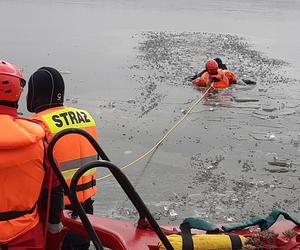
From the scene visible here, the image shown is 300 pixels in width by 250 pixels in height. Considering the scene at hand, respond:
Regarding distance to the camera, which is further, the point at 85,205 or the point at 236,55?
the point at 236,55

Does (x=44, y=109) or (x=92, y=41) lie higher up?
(x=44, y=109)

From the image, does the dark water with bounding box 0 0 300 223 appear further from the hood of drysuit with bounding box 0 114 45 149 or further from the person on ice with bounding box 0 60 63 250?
the hood of drysuit with bounding box 0 114 45 149

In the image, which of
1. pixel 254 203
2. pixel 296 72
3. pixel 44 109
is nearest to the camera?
pixel 44 109

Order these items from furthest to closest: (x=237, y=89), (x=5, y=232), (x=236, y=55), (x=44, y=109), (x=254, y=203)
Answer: (x=236, y=55) < (x=237, y=89) < (x=254, y=203) < (x=44, y=109) < (x=5, y=232)

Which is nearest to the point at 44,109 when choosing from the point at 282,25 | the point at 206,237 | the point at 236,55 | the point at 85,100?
the point at 206,237

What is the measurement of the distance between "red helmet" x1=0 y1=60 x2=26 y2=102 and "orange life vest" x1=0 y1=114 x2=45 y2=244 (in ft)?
0.41

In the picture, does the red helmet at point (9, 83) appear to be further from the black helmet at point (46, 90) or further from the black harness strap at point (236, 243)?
the black harness strap at point (236, 243)

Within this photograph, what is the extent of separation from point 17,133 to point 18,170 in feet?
0.71

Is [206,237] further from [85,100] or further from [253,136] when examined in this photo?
[85,100]

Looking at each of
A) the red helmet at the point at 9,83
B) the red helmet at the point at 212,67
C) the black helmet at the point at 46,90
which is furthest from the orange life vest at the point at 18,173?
the red helmet at the point at 212,67

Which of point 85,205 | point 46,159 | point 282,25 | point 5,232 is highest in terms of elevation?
point 46,159

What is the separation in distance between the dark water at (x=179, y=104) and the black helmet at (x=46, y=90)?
2068 millimetres

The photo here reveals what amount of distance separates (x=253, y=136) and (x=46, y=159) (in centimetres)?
590

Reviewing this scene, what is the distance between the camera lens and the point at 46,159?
2928 millimetres
